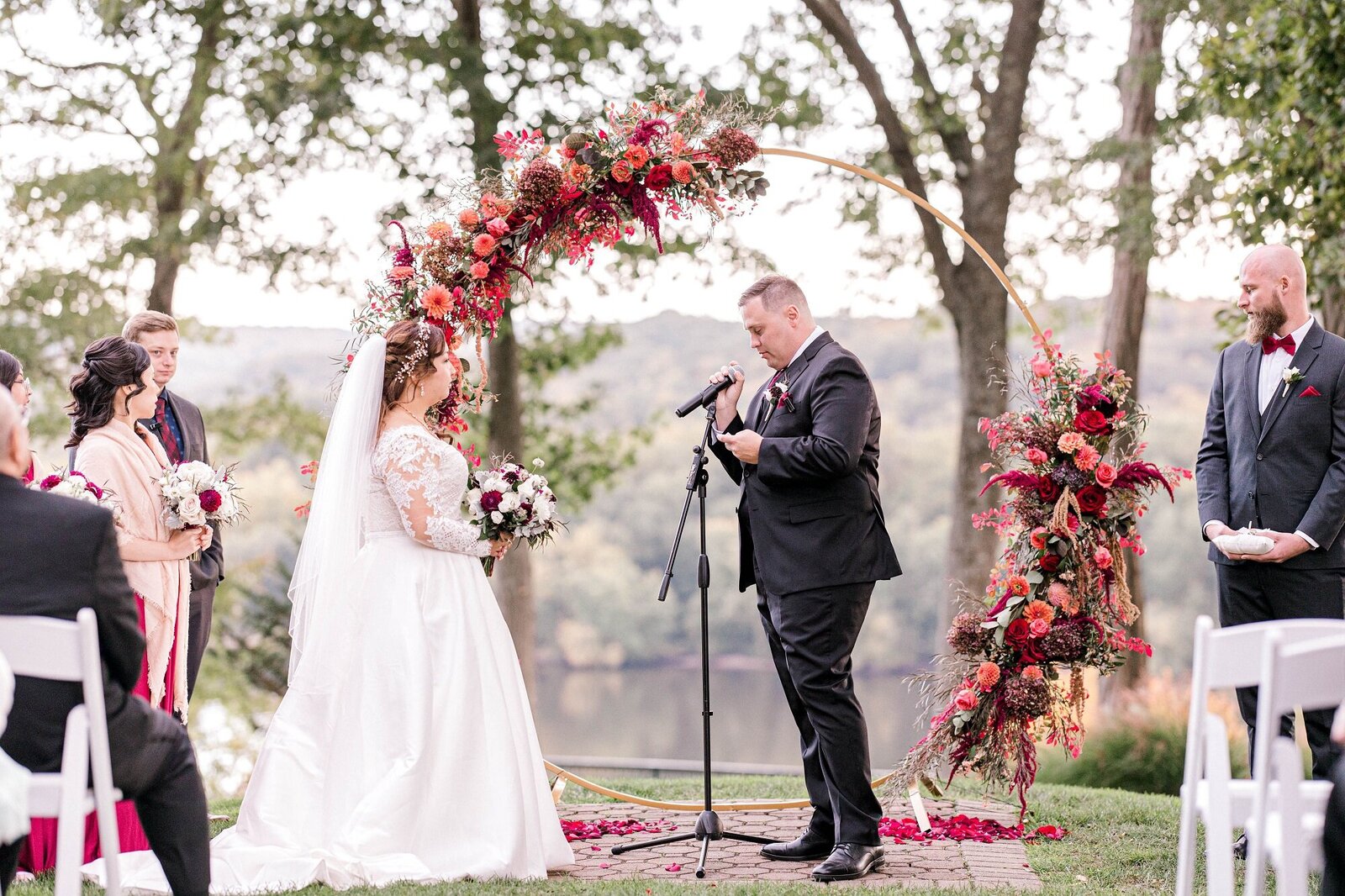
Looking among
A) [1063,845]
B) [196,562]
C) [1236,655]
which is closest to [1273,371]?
[1063,845]

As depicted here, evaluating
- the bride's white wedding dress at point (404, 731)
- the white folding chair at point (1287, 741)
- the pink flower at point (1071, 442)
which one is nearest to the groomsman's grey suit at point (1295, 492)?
the pink flower at point (1071, 442)

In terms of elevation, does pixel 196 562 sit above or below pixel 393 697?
above

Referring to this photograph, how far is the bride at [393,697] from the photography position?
4.75 meters

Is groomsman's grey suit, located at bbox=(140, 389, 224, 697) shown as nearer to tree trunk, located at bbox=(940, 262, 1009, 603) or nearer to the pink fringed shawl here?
the pink fringed shawl

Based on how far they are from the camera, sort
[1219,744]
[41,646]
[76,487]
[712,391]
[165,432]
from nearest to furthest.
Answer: [41,646] → [1219,744] → [76,487] → [712,391] → [165,432]

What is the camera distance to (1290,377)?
16.3ft

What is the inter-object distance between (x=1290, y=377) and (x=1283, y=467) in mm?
349

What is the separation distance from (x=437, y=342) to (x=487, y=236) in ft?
2.91

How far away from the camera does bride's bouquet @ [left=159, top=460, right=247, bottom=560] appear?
503 centimetres

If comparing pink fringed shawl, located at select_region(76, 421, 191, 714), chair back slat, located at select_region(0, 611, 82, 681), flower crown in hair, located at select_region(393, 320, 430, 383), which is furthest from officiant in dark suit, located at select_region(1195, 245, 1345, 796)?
pink fringed shawl, located at select_region(76, 421, 191, 714)

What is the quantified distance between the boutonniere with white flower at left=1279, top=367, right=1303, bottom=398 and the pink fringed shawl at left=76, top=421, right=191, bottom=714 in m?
4.44

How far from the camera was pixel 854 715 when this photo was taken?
16.4 feet

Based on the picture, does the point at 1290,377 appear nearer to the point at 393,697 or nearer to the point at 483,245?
the point at 483,245

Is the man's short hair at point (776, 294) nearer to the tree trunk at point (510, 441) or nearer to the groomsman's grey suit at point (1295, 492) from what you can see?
the groomsman's grey suit at point (1295, 492)
